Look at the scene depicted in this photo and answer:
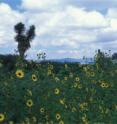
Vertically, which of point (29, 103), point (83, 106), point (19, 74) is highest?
point (19, 74)

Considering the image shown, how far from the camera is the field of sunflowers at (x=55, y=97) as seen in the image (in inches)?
297

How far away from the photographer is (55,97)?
339 inches

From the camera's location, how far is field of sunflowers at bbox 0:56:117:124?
7.53 m

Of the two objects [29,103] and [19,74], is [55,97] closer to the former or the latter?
[19,74]

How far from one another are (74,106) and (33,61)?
113 inches

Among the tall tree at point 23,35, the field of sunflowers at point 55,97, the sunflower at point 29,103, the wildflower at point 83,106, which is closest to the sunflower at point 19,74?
the field of sunflowers at point 55,97

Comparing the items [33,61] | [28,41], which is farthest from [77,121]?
[28,41]

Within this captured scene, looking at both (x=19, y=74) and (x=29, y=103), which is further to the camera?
(x=19, y=74)

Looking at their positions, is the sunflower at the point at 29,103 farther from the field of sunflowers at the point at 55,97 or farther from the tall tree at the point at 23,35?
the tall tree at the point at 23,35

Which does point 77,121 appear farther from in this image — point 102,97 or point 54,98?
point 102,97

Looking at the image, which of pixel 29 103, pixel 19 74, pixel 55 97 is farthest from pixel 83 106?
pixel 29 103

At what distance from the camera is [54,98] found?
8.55 meters

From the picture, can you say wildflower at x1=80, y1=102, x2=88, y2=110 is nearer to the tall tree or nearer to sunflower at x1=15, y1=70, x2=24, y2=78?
sunflower at x1=15, y1=70, x2=24, y2=78

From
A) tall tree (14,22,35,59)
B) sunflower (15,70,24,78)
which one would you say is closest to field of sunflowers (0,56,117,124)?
sunflower (15,70,24,78)
